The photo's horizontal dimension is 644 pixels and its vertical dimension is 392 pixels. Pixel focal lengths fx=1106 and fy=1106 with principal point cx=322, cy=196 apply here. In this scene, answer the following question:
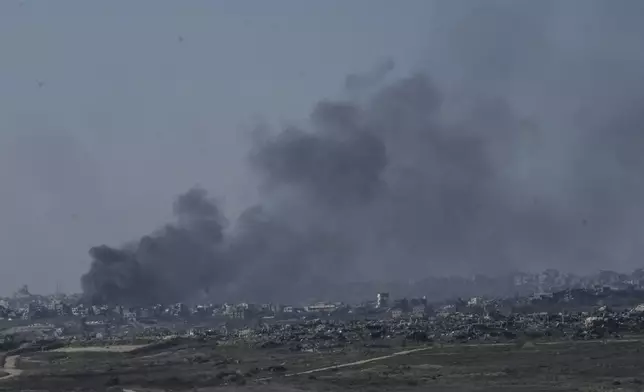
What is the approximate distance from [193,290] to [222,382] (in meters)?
133

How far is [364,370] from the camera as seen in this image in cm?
6650

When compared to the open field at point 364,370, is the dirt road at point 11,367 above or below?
above

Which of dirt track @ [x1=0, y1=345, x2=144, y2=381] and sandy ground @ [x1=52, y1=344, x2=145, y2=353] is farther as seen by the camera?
sandy ground @ [x1=52, y1=344, x2=145, y2=353]

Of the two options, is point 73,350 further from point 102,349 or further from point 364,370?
point 364,370

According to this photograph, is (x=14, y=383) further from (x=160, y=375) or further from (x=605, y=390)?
(x=605, y=390)

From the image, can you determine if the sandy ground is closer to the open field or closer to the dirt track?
the dirt track

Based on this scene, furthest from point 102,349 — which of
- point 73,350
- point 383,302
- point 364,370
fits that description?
point 383,302

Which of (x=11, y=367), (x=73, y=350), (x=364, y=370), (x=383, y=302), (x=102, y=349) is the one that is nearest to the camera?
(x=364, y=370)

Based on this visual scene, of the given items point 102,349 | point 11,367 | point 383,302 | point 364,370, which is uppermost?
point 383,302

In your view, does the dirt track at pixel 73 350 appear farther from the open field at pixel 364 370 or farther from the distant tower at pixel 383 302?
the distant tower at pixel 383 302

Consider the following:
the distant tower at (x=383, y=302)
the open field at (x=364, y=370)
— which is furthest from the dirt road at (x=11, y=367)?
the distant tower at (x=383, y=302)

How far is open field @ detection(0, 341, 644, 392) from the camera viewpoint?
184 feet

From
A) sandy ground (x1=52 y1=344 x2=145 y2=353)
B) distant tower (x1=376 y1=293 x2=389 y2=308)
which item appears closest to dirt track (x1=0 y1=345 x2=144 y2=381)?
sandy ground (x1=52 y1=344 x2=145 y2=353)

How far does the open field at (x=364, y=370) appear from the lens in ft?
184
